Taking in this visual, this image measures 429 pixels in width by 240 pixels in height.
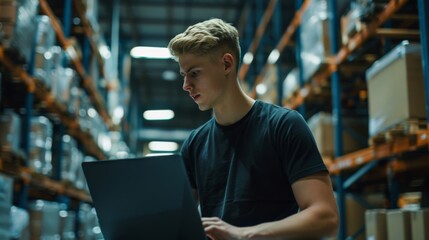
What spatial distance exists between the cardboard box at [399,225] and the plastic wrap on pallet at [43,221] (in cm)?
324

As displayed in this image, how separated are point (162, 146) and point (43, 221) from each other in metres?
20.3

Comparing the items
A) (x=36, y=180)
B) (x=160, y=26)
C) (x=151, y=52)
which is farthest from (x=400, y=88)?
(x=160, y=26)

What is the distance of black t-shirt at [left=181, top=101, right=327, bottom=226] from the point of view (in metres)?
2.01

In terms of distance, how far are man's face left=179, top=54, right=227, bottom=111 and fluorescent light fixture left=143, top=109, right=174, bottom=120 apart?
21.9 meters

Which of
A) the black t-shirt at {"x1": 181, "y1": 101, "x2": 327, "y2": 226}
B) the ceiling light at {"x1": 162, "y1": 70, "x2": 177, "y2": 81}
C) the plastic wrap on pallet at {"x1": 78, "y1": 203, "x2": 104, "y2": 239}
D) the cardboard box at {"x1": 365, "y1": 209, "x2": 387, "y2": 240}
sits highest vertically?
the ceiling light at {"x1": 162, "y1": 70, "x2": 177, "y2": 81}

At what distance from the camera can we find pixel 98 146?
966cm

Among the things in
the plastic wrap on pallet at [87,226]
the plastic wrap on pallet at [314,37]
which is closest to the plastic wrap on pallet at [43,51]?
the plastic wrap on pallet at [87,226]

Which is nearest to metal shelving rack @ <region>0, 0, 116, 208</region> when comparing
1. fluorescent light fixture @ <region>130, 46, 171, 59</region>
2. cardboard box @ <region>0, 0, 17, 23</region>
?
cardboard box @ <region>0, 0, 17, 23</region>

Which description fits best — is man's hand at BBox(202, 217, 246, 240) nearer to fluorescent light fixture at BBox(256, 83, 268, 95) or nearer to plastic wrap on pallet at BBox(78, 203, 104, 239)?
plastic wrap on pallet at BBox(78, 203, 104, 239)

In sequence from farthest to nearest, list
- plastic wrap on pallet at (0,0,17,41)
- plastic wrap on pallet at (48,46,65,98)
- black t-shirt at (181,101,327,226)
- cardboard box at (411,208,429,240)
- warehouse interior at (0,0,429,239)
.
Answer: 1. plastic wrap on pallet at (48,46,65,98)
2. plastic wrap on pallet at (0,0,17,41)
3. warehouse interior at (0,0,429,239)
4. cardboard box at (411,208,429,240)
5. black t-shirt at (181,101,327,226)

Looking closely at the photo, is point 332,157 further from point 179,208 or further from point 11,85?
point 179,208

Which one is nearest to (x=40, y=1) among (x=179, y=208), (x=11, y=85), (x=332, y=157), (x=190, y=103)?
(x=11, y=85)

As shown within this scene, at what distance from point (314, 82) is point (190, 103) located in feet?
55.1

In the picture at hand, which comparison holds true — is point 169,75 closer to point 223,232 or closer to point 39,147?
point 39,147
